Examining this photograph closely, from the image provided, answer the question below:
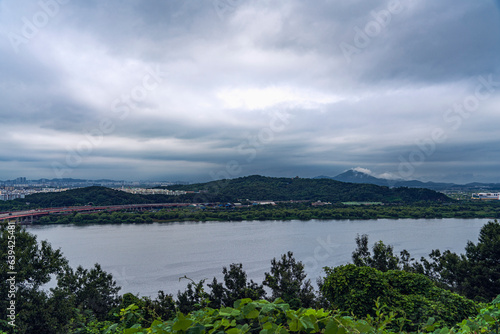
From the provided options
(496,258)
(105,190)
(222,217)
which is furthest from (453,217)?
(105,190)

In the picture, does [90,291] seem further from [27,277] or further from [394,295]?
[394,295]

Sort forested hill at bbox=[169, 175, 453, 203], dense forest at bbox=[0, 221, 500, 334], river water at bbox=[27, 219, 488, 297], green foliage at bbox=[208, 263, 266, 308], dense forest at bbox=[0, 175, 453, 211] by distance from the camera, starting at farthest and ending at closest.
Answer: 1. forested hill at bbox=[169, 175, 453, 203]
2. dense forest at bbox=[0, 175, 453, 211]
3. river water at bbox=[27, 219, 488, 297]
4. green foliage at bbox=[208, 263, 266, 308]
5. dense forest at bbox=[0, 221, 500, 334]

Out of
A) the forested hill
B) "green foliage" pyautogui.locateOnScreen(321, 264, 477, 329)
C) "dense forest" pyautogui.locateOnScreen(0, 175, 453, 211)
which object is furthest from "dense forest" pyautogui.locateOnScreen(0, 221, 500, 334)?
the forested hill

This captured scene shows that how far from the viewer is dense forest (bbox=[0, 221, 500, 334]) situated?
3.35 ft

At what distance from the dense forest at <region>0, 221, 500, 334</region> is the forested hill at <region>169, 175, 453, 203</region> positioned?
41663 millimetres

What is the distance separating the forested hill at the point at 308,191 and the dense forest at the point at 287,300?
137 feet

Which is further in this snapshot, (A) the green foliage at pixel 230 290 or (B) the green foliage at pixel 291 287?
(A) the green foliage at pixel 230 290

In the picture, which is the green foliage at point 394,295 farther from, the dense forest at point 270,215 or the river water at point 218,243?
the dense forest at point 270,215

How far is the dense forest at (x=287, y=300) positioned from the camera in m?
1.02

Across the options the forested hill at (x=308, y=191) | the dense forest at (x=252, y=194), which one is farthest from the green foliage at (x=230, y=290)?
the forested hill at (x=308, y=191)

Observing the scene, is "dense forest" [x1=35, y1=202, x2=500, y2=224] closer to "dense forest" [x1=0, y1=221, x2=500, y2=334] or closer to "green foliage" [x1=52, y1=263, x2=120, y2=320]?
"green foliage" [x1=52, y1=263, x2=120, y2=320]

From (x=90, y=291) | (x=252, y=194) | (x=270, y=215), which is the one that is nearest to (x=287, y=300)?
(x=90, y=291)

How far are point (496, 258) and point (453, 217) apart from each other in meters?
32.5

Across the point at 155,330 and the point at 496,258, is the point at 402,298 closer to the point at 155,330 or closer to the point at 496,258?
the point at 155,330
